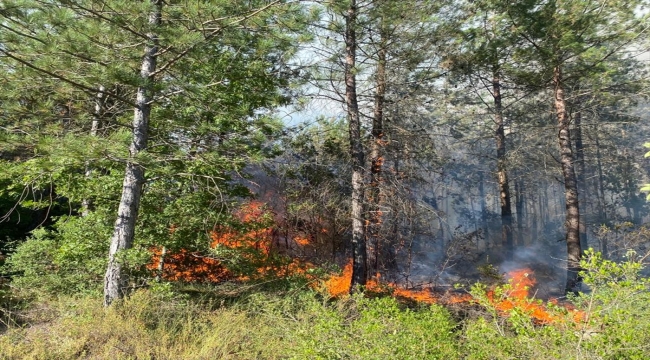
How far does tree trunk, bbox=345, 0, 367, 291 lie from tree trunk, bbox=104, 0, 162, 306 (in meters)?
4.60

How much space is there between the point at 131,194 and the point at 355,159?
5.00 metres

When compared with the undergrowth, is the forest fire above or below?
below

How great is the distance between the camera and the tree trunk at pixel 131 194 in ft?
18.9

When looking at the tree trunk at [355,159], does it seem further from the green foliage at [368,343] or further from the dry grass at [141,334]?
the green foliage at [368,343]

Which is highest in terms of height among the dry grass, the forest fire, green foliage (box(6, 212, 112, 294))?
green foliage (box(6, 212, 112, 294))

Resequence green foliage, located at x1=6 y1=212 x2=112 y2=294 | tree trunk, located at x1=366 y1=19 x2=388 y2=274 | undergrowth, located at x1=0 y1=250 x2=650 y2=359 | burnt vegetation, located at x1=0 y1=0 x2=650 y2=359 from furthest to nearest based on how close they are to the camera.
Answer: tree trunk, located at x1=366 y1=19 x2=388 y2=274
green foliage, located at x1=6 y1=212 x2=112 y2=294
burnt vegetation, located at x1=0 y1=0 x2=650 y2=359
undergrowth, located at x1=0 y1=250 x2=650 y2=359

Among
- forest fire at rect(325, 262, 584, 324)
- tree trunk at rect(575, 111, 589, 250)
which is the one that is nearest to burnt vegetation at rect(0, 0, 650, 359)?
forest fire at rect(325, 262, 584, 324)

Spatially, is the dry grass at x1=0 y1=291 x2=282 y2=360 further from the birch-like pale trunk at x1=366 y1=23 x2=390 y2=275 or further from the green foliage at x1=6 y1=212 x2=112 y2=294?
the birch-like pale trunk at x1=366 y1=23 x2=390 y2=275

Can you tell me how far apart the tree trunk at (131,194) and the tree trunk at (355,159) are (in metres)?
4.60

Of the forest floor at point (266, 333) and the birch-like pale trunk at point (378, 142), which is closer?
the forest floor at point (266, 333)

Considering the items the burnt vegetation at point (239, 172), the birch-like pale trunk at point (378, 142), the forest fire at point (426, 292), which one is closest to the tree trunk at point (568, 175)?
the burnt vegetation at point (239, 172)

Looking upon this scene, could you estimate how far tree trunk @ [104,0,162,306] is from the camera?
575 cm

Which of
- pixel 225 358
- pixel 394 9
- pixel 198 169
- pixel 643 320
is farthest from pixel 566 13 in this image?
pixel 225 358

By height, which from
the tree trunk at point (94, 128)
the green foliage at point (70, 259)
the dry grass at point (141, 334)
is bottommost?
the dry grass at point (141, 334)
